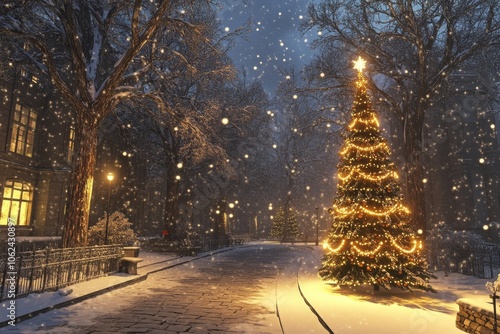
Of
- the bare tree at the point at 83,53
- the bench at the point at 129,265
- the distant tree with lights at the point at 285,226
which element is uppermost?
the bare tree at the point at 83,53

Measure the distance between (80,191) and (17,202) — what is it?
40.8 ft

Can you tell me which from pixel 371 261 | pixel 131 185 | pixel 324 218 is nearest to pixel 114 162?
pixel 131 185

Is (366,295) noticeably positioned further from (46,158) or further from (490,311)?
A: (46,158)

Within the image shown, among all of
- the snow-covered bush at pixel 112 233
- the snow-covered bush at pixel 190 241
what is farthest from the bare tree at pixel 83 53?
the snow-covered bush at pixel 190 241

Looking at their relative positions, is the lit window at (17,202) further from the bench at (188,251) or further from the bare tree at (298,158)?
the bare tree at (298,158)

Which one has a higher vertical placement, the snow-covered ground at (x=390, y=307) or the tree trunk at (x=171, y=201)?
the tree trunk at (x=171, y=201)

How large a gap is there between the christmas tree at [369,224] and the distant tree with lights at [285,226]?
1482 inches

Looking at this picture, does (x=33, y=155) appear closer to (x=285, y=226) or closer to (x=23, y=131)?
(x=23, y=131)

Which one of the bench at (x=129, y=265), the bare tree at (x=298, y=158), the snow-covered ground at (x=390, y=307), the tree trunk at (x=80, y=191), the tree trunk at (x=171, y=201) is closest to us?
the snow-covered ground at (x=390, y=307)

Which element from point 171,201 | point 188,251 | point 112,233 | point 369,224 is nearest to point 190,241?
point 188,251

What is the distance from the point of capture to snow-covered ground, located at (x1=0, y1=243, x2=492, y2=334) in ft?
22.2

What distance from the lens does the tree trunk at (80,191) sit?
13055 millimetres

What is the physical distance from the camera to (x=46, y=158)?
24.4 metres

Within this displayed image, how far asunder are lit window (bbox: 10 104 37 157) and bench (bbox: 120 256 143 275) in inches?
526
